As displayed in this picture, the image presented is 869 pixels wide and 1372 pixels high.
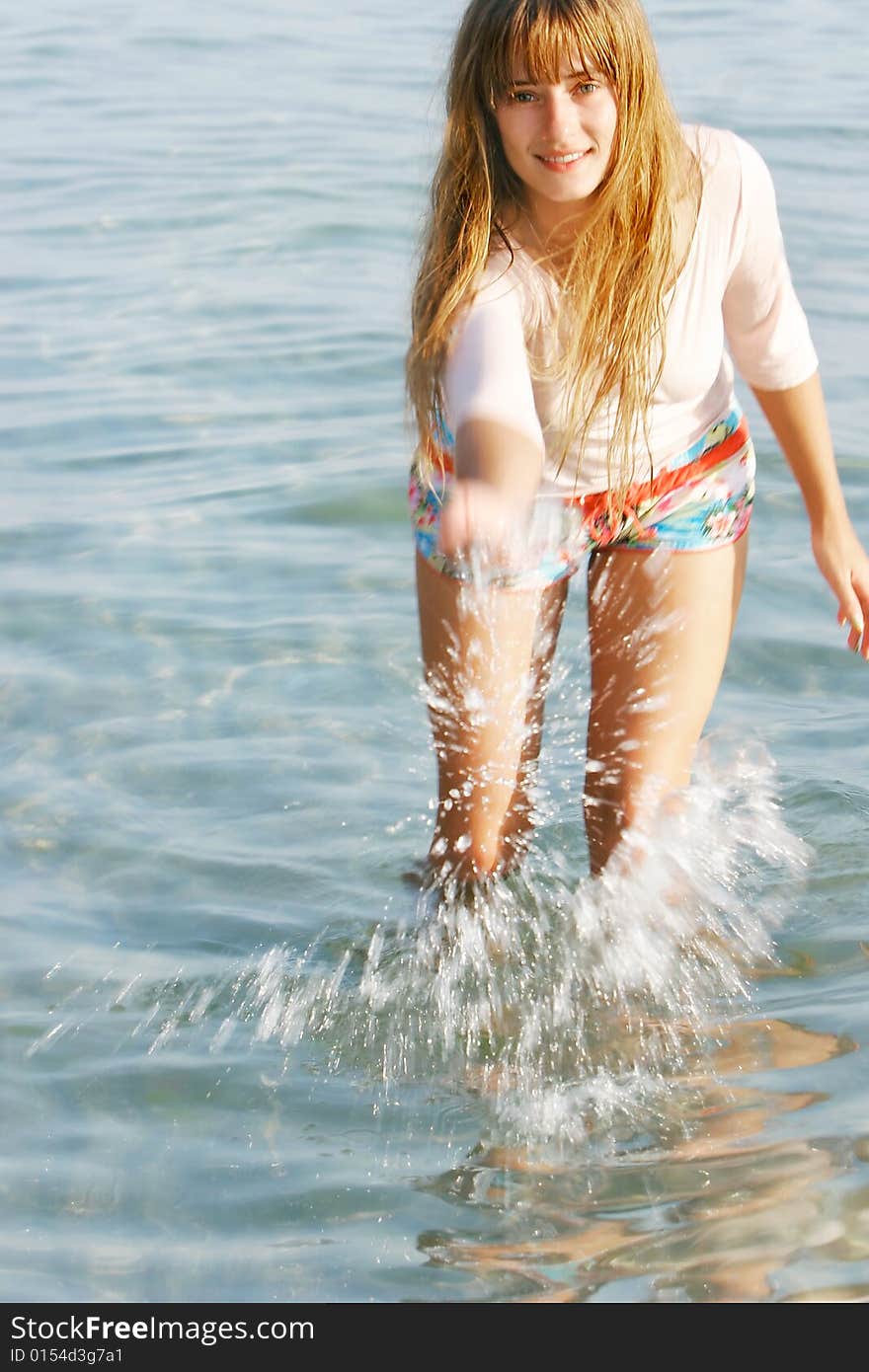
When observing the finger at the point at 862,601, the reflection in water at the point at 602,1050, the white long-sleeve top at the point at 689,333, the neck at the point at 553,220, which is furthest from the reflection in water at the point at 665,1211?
the neck at the point at 553,220

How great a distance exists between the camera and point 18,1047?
350cm

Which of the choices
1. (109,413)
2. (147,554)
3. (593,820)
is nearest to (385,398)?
(109,413)

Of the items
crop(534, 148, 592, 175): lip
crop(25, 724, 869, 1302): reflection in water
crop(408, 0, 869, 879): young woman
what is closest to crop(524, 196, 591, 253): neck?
crop(408, 0, 869, 879): young woman

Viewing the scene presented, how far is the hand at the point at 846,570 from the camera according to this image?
3.59 meters

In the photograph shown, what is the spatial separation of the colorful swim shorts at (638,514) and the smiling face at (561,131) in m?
0.53

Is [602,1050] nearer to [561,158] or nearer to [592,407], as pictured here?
[592,407]

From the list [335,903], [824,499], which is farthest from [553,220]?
[335,903]

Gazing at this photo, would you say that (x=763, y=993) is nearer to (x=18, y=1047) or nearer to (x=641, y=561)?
(x=641, y=561)

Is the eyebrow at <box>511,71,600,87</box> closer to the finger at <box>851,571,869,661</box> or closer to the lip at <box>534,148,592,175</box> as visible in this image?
the lip at <box>534,148,592,175</box>

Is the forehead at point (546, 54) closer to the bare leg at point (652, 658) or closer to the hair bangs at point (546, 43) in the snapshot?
the hair bangs at point (546, 43)

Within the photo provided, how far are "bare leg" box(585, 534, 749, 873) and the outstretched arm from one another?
0.18 metres

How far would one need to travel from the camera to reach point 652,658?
346 cm

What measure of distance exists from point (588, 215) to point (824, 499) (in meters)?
0.85
